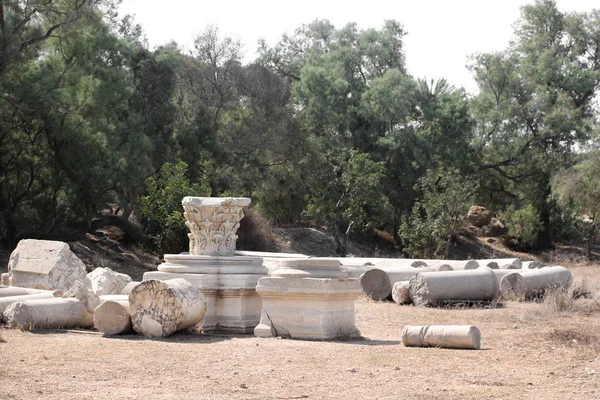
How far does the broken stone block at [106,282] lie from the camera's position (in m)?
14.8

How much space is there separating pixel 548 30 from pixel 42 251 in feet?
119

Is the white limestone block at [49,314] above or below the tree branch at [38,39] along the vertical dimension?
below

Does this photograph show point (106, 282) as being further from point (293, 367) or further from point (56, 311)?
point (293, 367)

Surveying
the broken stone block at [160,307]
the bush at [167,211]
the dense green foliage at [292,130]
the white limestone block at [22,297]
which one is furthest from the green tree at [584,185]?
the broken stone block at [160,307]

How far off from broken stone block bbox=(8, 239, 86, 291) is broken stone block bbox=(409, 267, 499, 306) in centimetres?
639

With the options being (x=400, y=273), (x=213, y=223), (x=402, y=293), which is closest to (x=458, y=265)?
(x=400, y=273)

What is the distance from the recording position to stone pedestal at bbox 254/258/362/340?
36.9 feet

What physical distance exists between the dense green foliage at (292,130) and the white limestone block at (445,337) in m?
17.0

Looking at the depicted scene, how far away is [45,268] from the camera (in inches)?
619

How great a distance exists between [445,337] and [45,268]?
27.4 ft

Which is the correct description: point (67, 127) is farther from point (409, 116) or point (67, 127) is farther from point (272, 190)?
point (409, 116)

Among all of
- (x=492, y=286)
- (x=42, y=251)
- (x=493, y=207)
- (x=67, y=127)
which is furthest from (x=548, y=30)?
(x=42, y=251)

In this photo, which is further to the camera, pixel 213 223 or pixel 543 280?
pixel 543 280

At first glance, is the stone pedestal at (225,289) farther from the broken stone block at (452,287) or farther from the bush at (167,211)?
the bush at (167,211)
